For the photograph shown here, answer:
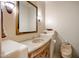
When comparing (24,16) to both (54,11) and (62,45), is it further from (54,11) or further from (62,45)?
(62,45)

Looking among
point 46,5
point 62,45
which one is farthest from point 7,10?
point 62,45

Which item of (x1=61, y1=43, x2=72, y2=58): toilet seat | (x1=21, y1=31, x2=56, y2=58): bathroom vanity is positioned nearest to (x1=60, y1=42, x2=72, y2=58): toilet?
(x1=61, y1=43, x2=72, y2=58): toilet seat

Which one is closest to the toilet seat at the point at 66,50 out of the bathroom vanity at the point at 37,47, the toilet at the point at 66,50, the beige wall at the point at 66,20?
the toilet at the point at 66,50

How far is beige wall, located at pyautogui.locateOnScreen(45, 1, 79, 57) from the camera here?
242 cm

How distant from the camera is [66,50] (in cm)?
256

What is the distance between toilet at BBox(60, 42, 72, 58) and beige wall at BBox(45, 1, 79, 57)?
108 mm

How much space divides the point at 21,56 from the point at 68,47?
76.3 inches

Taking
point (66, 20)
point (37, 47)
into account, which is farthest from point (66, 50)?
point (37, 47)

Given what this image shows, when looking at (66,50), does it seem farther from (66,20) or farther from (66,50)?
(66,20)

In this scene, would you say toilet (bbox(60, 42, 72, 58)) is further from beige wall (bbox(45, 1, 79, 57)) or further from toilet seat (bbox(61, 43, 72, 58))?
beige wall (bbox(45, 1, 79, 57))

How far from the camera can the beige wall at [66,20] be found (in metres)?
2.42

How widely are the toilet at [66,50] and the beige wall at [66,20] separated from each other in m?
0.11

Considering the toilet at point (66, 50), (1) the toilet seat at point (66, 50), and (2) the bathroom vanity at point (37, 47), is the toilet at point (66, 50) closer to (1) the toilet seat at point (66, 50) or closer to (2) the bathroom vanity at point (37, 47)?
(1) the toilet seat at point (66, 50)

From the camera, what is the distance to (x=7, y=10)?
996 millimetres
